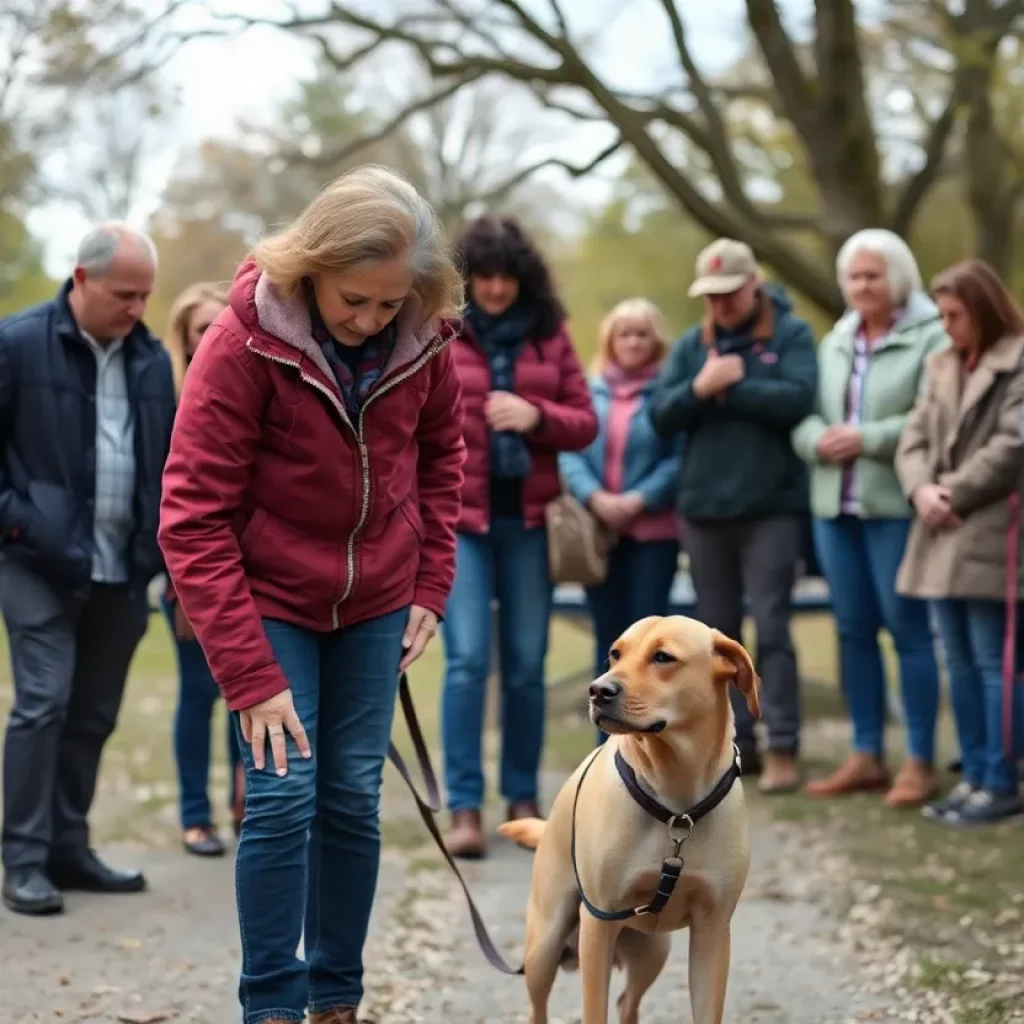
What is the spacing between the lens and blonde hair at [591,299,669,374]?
24.5ft

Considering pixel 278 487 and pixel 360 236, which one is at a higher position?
pixel 360 236

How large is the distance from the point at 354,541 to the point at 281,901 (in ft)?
2.68

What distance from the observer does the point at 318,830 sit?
149 inches

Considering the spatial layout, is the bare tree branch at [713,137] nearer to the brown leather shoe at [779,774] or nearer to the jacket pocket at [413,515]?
the brown leather shoe at [779,774]

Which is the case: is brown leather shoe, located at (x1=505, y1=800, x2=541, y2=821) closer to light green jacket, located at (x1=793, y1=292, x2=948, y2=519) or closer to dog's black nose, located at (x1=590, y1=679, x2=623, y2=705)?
light green jacket, located at (x1=793, y1=292, x2=948, y2=519)

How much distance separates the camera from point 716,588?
709 cm

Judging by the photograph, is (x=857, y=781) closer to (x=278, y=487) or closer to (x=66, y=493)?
(x=66, y=493)

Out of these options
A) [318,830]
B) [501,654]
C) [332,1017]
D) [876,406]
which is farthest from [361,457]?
[876,406]

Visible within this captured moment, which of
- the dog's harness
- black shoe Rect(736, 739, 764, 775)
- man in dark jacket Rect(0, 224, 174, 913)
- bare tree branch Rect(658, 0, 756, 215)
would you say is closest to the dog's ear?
the dog's harness

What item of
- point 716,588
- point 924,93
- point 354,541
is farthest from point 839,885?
point 924,93

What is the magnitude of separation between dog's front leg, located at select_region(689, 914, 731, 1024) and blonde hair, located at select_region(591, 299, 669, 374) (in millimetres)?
4334

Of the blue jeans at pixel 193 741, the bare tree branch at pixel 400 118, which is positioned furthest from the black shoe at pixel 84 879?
the bare tree branch at pixel 400 118

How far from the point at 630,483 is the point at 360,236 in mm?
4018

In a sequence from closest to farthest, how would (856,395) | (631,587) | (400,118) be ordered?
1. (856,395)
2. (631,587)
3. (400,118)
